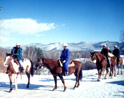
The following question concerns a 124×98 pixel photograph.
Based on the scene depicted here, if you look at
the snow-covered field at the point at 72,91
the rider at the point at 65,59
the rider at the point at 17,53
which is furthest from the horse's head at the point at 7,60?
the rider at the point at 65,59

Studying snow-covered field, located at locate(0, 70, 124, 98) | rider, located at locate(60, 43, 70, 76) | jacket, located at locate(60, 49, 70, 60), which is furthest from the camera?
jacket, located at locate(60, 49, 70, 60)

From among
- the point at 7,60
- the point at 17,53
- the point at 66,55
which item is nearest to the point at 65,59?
the point at 66,55

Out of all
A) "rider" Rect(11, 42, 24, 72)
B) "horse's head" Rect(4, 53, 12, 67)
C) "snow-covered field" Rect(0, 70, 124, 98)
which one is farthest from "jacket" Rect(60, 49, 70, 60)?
"horse's head" Rect(4, 53, 12, 67)

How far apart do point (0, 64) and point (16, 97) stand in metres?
39.1

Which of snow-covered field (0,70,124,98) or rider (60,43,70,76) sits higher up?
rider (60,43,70,76)

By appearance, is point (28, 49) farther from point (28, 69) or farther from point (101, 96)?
point (101, 96)

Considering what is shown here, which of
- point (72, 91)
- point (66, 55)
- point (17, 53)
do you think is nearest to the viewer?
point (72, 91)

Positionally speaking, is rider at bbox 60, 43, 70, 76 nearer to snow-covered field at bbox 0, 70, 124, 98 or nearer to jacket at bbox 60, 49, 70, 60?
jacket at bbox 60, 49, 70, 60

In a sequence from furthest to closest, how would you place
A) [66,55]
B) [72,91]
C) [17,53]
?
1. [17,53]
2. [66,55]
3. [72,91]

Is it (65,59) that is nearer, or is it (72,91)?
(72,91)

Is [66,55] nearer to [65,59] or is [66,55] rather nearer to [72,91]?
[65,59]

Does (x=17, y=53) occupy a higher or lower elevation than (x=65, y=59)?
higher

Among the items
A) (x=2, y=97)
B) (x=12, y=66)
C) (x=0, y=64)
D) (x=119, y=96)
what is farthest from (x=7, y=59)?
(x=0, y=64)

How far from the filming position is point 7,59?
8.94 meters
